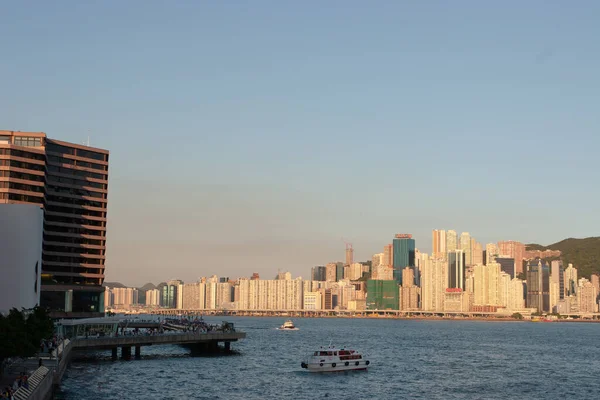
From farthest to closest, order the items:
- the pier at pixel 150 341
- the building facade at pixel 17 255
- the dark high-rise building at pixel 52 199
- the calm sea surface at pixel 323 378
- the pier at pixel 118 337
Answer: the dark high-rise building at pixel 52 199 → the pier at pixel 118 337 → the pier at pixel 150 341 → the building facade at pixel 17 255 → the calm sea surface at pixel 323 378

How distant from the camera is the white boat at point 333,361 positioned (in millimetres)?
124938

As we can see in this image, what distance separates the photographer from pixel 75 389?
9425 centimetres

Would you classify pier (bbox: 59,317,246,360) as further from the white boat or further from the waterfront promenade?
the white boat

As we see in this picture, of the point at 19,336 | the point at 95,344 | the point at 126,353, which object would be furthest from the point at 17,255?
the point at 19,336

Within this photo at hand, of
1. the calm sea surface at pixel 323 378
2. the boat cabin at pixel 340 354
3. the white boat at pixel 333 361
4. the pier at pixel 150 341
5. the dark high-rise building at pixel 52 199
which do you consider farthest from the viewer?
the dark high-rise building at pixel 52 199

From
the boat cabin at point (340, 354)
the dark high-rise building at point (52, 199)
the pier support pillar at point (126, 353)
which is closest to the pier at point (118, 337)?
the pier support pillar at point (126, 353)

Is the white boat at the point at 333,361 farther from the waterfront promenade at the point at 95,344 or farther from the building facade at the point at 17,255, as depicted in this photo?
the building facade at the point at 17,255

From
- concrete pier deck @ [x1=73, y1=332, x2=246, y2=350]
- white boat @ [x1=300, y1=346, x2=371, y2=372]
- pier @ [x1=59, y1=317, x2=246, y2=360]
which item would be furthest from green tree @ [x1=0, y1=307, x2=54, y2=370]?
white boat @ [x1=300, y1=346, x2=371, y2=372]

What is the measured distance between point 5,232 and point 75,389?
1100 inches

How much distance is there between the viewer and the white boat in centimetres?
12494

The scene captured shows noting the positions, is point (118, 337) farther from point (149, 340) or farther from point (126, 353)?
point (149, 340)

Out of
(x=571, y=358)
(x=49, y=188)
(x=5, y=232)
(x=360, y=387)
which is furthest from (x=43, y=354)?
(x=571, y=358)

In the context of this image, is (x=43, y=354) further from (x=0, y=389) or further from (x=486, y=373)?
(x=486, y=373)

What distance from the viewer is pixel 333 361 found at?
12619 cm
